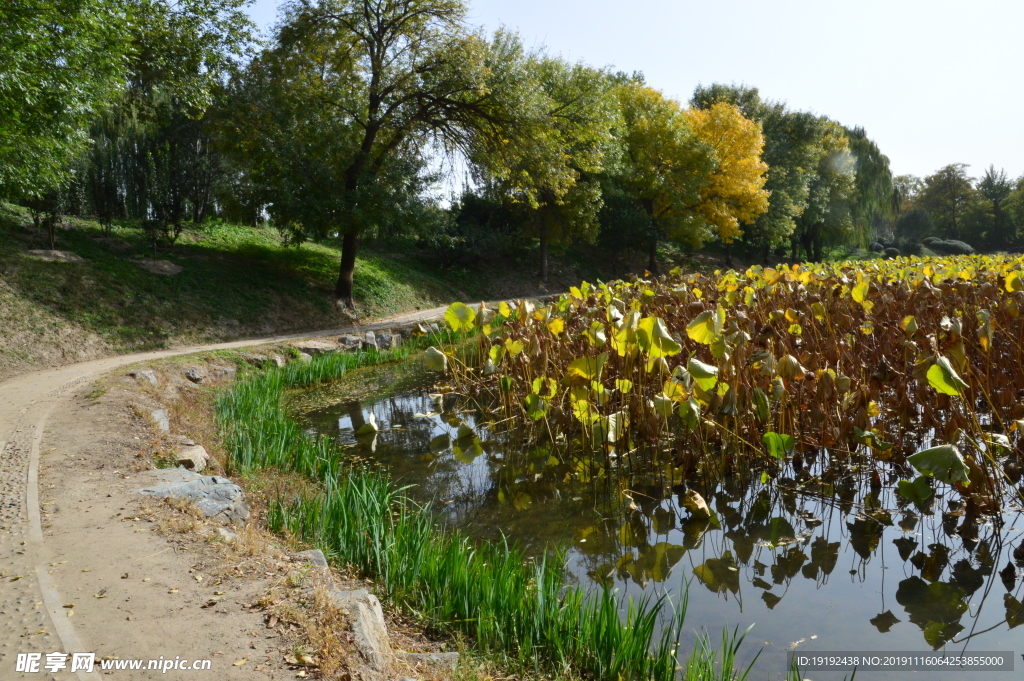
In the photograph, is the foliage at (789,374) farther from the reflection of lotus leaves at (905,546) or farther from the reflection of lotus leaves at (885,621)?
the reflection of lotus leaves at (885,621)

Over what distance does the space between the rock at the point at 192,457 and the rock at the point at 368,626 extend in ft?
8.90

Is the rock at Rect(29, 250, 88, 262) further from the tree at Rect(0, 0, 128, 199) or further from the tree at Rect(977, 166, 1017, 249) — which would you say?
the tree at Rect(977, 166, 1017, 249)

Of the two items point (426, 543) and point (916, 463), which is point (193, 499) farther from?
point (916, 463)

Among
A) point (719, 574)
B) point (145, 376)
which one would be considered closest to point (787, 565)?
point (719, 574)

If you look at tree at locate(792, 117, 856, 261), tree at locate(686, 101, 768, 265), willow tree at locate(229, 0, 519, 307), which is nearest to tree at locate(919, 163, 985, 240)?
tree at locate(792, 117, 856, 261)

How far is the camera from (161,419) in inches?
246

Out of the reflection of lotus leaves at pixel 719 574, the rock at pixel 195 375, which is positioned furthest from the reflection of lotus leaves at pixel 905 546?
the rock at pixel 195 375

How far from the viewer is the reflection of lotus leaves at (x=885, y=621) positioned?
3188 millimetres

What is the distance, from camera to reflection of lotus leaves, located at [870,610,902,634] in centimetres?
319

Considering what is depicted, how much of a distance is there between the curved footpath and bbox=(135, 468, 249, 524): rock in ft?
0.65

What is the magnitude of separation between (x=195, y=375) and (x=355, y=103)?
8370 mm

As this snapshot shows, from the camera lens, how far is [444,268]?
76.8 ft

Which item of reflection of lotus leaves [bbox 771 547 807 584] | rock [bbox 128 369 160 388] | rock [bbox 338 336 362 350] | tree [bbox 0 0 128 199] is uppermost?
tree [bbox 0 0 128 199]

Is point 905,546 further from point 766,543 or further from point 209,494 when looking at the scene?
point 209,494
